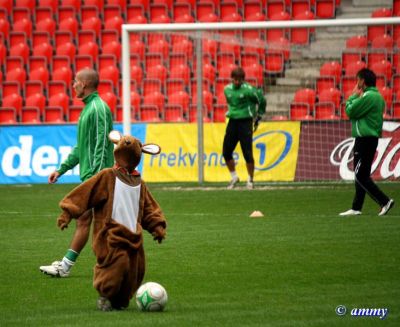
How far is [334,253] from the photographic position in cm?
1115

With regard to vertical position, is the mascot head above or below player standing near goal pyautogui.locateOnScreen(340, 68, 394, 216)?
above

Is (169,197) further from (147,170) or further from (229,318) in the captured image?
(229,318)

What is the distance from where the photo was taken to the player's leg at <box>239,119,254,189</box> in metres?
19.9

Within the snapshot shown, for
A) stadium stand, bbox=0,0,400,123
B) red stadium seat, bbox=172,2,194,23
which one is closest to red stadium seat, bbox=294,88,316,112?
stadium stand, bbox=0,0,400,123

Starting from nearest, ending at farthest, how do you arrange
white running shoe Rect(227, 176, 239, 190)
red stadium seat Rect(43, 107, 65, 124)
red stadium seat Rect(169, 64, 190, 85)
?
white running shoe Rect(227, 176, 239, 190) → red stadium seat Rect(169, 64, 190, 85) → red stadium seat Rect(43, 107, 65, 124)

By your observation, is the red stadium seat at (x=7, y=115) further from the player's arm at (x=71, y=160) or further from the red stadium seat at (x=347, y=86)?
the player's arm at (x=71, y=160)

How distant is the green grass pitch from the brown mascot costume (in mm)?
221

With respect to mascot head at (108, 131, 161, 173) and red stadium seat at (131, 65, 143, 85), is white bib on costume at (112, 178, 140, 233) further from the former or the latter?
red stadium seat at (131, 65, 143, 85)

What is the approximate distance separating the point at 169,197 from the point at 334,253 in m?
7.63

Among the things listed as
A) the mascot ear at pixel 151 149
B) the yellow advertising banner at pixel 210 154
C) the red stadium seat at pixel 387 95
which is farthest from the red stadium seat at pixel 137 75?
the mascot ear at pixel 151 149

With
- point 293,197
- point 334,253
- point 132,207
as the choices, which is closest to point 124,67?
point 293,197

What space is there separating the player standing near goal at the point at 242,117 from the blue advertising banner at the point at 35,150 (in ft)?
8.63

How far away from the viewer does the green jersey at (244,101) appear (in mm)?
19969

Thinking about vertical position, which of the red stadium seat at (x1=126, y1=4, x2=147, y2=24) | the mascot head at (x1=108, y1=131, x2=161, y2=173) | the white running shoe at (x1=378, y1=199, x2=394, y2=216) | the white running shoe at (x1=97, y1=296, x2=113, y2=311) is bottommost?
the white running shoe at (x1=378, y1=199, x2=394, y2=216)
